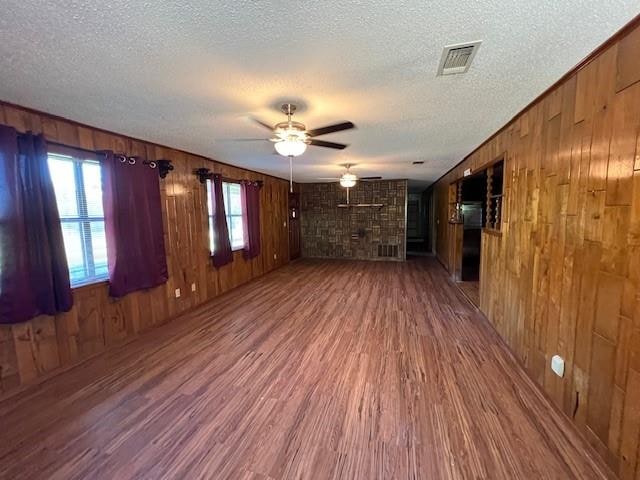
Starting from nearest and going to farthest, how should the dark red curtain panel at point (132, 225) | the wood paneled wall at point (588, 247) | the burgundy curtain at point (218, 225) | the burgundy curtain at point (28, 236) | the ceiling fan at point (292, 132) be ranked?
the wood paneled wall at point (588, 247) < the burgundy curtain at point (28, 236) < the ceiling fan at point (292, 132) < the dark red curtain panel at point (132, 225) < the burgundy curtain at point (218, 225)

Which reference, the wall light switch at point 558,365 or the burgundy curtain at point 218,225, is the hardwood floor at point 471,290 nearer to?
the wall light switch at point 558,365

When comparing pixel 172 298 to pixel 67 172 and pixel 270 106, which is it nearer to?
pixel 67 172

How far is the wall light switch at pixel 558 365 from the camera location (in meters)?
1.87

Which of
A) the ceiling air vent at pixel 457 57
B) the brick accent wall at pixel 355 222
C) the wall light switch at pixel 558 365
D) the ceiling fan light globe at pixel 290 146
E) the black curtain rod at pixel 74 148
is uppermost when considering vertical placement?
the ceiling air vent at pixel 457 57

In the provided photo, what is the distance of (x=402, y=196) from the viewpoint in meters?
7.64

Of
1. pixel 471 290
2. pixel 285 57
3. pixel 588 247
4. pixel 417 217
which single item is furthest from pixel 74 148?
pixel 417 217

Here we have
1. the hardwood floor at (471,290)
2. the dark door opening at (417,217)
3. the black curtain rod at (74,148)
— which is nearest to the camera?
the black curtain rod at (74,148)

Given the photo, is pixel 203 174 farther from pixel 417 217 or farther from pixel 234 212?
pixel 417 217

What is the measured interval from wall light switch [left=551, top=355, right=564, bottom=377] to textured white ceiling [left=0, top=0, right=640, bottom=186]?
6.35ft

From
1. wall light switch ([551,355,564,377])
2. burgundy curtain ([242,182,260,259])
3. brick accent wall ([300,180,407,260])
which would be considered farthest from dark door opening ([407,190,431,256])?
wall light switch ([551,355,564,377])

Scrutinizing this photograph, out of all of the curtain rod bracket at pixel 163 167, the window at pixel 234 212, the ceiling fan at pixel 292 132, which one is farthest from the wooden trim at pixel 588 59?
the window at pixel 234 212

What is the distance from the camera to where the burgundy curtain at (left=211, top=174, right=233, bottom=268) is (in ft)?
14.8

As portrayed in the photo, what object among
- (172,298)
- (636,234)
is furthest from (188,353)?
(636,234)

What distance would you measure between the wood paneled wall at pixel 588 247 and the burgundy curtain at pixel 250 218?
4409 mm
